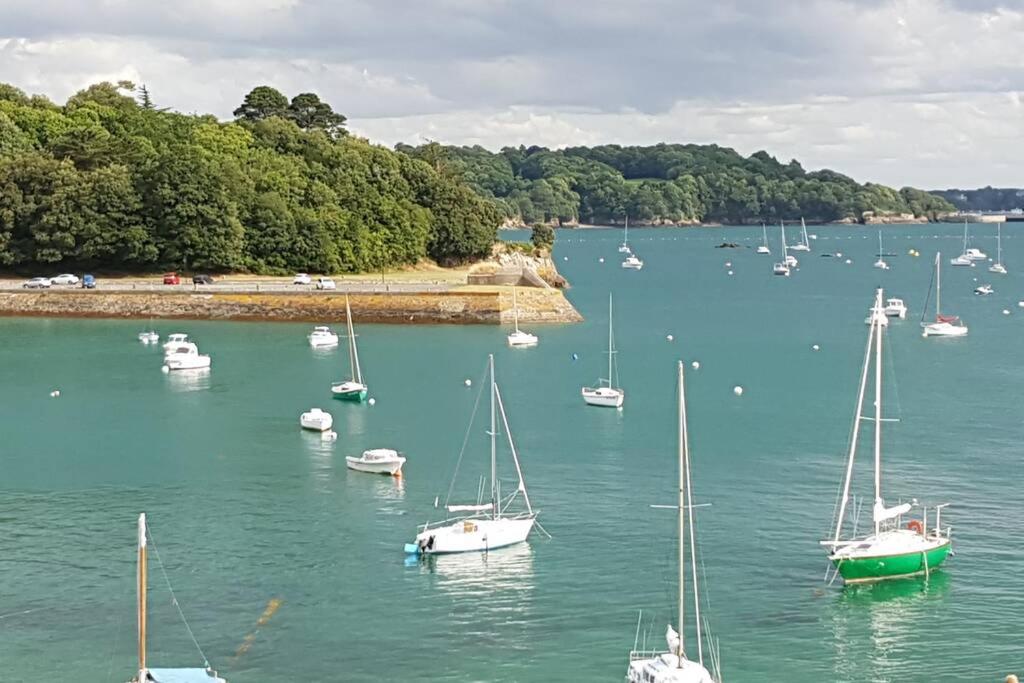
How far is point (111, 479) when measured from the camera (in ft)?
170

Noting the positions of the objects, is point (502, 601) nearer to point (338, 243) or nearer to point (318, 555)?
point (318, 555)

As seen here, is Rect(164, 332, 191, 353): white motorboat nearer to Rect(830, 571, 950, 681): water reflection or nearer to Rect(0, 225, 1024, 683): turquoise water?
Rect(0, 225, 1024, 683): turquoise water

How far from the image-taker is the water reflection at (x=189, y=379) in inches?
2881

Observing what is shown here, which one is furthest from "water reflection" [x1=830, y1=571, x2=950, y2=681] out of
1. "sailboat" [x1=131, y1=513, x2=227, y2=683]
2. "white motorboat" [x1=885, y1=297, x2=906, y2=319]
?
"white motorboat" [x1=885, y1=297, x2=906, y2=319]

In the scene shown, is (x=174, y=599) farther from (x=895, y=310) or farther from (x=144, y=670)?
(x=895, y=310)

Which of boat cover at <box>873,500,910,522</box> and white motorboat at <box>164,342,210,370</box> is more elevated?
white motorboat at <box>164,342,210,370</box>

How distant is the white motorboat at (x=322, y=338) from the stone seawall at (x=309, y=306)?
8.11 meters

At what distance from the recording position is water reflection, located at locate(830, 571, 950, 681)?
1326 inches

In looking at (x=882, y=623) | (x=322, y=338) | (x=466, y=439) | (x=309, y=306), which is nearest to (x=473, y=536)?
(x=882, y=623)

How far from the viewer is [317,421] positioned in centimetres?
6022

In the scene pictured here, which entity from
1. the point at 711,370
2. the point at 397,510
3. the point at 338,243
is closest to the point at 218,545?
the point at 397,510

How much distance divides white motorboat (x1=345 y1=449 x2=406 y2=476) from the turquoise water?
0.55 metres

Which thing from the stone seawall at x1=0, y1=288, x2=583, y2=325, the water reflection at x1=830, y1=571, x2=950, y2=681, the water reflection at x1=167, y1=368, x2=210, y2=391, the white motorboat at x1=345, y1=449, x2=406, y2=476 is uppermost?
the stone seawall at x1=0, y1=288, x2=583, y2=325

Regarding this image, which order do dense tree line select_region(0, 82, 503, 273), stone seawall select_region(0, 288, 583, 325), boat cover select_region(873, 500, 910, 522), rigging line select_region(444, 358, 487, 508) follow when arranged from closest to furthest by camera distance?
boat cover select_region(873, 500, 910, 522) → rigging line select_region(444, 358, 487, 508) → stone seawall select_region(0, 288, 583, 325) → dense tree line select_region(0, 82, 503, 273)
